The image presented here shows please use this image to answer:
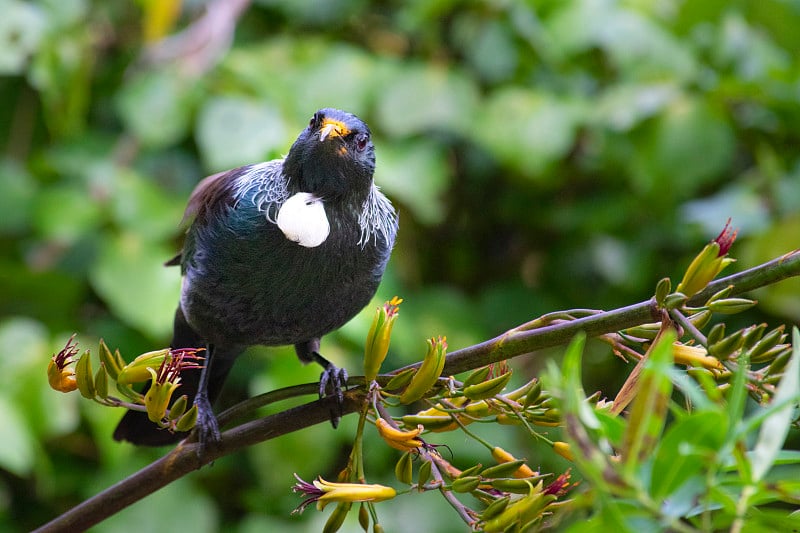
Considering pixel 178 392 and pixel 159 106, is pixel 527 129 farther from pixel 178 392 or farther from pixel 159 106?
pixel 178 392

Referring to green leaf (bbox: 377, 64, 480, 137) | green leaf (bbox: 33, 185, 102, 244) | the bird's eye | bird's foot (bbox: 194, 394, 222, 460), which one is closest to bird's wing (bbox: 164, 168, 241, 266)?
the bird's eye

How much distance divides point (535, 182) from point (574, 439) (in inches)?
103

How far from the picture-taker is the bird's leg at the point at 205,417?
143 cm

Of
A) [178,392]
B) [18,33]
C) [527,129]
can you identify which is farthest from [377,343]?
[18,33]

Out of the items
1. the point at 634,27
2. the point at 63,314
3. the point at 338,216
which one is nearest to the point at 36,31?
the point at 63,314

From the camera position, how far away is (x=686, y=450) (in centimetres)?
67

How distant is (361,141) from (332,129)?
68mm

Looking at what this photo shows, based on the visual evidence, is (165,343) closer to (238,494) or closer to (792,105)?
(238,494)

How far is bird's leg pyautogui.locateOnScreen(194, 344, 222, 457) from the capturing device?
143 centimetres

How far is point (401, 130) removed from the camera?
299 cm

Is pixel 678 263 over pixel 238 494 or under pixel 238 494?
over

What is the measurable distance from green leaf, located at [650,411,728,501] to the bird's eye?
1.09m

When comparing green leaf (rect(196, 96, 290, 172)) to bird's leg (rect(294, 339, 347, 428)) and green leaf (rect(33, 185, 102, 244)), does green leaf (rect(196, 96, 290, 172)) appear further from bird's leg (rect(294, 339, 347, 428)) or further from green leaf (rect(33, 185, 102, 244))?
bird's leg (rect(294, 339, 347, 428))

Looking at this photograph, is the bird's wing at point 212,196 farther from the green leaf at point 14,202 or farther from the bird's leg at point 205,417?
the green leaf at point 14,202
